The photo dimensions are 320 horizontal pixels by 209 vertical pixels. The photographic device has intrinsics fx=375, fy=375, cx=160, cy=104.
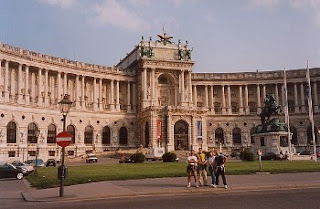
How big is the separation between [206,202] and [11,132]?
2577 inches

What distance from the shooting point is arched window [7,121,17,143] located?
7481 cm

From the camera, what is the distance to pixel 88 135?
296 feet

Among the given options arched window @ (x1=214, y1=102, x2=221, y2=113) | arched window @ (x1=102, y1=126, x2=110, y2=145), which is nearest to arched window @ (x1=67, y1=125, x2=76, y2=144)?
arched window @ (x1=102, y1=126, x2=110, y2=145)

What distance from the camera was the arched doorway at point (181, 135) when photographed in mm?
87500

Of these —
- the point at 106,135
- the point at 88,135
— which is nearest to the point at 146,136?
the point at 106,135

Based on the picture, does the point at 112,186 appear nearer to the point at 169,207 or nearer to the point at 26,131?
the point at 169,207

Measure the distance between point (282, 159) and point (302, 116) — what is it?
51.6 metres

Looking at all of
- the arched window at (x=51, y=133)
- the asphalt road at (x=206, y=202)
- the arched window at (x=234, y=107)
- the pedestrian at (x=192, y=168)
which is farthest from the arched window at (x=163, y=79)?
the asphalt road at (x=206, y=202)

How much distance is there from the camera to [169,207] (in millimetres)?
16953

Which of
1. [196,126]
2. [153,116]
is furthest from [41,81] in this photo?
[196,126]

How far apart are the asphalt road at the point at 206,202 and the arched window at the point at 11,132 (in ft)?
190

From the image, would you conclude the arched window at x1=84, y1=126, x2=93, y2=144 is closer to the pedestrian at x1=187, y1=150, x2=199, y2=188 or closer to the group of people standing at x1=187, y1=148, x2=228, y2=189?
the group of people standing at x1=187, y1=148, x2=228, y2=189

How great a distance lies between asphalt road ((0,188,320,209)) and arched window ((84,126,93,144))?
69121 millimetres

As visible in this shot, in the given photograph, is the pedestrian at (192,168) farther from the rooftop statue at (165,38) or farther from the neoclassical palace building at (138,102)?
the rooftop statue at (165,38)
